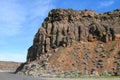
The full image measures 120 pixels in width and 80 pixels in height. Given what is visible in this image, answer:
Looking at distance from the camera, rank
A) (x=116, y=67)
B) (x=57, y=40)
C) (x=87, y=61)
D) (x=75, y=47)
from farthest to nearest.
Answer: (x=57, y=40) → (x=75, y=47) → (x=87, y=61) → (x=116, y=67)

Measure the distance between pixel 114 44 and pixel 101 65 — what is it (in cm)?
1406

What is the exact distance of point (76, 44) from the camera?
123 meters

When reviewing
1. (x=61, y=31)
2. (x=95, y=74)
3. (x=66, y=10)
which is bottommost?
(x=95, y=74)

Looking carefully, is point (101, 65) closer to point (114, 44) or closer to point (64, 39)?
point (114, 44)

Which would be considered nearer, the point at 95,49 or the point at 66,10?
the point at 95,49

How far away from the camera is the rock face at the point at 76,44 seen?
10600 cm

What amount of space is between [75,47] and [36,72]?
19.3 m

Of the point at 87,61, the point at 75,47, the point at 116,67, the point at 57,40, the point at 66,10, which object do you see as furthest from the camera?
the point at 66,10

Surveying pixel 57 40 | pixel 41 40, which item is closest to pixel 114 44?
pixel 57 40

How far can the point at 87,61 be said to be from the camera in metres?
110

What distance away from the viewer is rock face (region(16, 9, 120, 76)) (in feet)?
348

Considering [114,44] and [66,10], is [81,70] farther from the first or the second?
[66,10]

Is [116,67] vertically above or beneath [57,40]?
beneath

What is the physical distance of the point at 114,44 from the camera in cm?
11456
